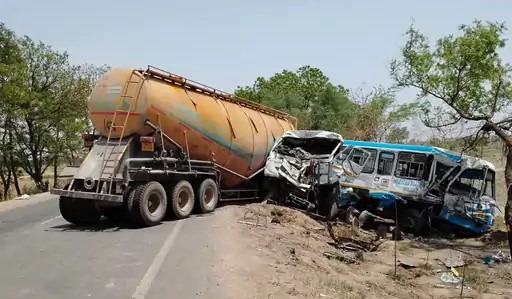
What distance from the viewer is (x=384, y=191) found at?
54.5ft

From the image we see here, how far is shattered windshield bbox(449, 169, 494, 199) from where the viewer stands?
1620 cm

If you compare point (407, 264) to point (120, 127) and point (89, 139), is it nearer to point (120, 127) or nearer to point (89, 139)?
point (120, 127)

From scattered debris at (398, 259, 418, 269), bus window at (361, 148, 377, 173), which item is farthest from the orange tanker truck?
scattered debris at (398, 259, 418, 269)

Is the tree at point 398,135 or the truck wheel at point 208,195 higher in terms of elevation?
the tree at point 398,135

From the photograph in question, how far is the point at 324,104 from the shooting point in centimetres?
4641

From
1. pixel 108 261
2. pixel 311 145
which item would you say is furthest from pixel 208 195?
pixel 108 261

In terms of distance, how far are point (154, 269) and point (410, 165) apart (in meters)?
11.1

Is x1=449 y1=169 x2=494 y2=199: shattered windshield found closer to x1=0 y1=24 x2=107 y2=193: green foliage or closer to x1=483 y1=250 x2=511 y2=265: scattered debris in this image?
x1=483 y1=250 x2=511 y2=265: scattered debris

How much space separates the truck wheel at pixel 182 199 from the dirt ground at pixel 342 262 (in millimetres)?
969

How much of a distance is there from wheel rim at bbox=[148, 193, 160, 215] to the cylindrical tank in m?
1.50

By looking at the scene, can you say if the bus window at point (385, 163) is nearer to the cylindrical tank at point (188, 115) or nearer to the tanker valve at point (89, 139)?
the cylindrical tank at point (188, 115)

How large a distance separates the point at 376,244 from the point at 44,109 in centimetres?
2409

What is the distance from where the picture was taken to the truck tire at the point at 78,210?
39.1 ft

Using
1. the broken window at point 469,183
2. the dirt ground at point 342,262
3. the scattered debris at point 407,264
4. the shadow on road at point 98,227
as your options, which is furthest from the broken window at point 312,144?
the shadow on road at point 98,227
